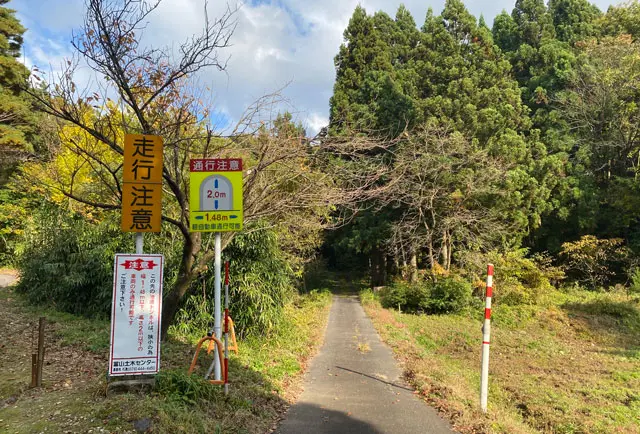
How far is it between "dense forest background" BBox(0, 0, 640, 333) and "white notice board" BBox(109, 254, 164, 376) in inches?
60.4

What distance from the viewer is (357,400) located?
17.0ft

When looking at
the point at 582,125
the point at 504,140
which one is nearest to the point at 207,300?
the point at 504,140

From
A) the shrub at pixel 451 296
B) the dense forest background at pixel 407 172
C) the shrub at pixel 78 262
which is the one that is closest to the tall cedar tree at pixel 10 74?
the dense forest background at pixel 407 172

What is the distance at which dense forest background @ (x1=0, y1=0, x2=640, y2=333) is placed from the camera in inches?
258

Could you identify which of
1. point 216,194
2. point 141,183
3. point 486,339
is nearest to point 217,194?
point 216,194

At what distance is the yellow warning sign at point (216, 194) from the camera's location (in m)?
4.54

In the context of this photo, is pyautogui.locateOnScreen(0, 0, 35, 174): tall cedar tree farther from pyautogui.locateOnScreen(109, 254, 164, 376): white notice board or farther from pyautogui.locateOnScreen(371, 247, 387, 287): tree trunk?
pyautogui.locateOnScreen(371, 247, 387, 287): tree trunk

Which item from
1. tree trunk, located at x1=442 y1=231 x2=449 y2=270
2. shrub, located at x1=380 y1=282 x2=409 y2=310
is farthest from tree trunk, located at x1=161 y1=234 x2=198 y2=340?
tree trunk, located at x1=442 y1=231 x2=449 y2=270

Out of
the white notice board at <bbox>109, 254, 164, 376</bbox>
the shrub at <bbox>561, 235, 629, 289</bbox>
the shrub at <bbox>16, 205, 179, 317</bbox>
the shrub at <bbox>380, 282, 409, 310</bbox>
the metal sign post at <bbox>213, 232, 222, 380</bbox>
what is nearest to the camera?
the white notice board at <bbox>109, 254, 164, 376</bbox>

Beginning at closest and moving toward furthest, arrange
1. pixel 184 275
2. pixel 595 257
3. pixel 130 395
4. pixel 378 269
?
pixel 130 395 → pixel 184 275 → pixel 595 257 → pixel 378 269

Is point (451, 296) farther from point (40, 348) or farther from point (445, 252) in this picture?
point (40, 348)

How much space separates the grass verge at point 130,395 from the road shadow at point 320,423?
203 millimetres

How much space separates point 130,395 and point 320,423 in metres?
2.01

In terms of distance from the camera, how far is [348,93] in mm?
22203
